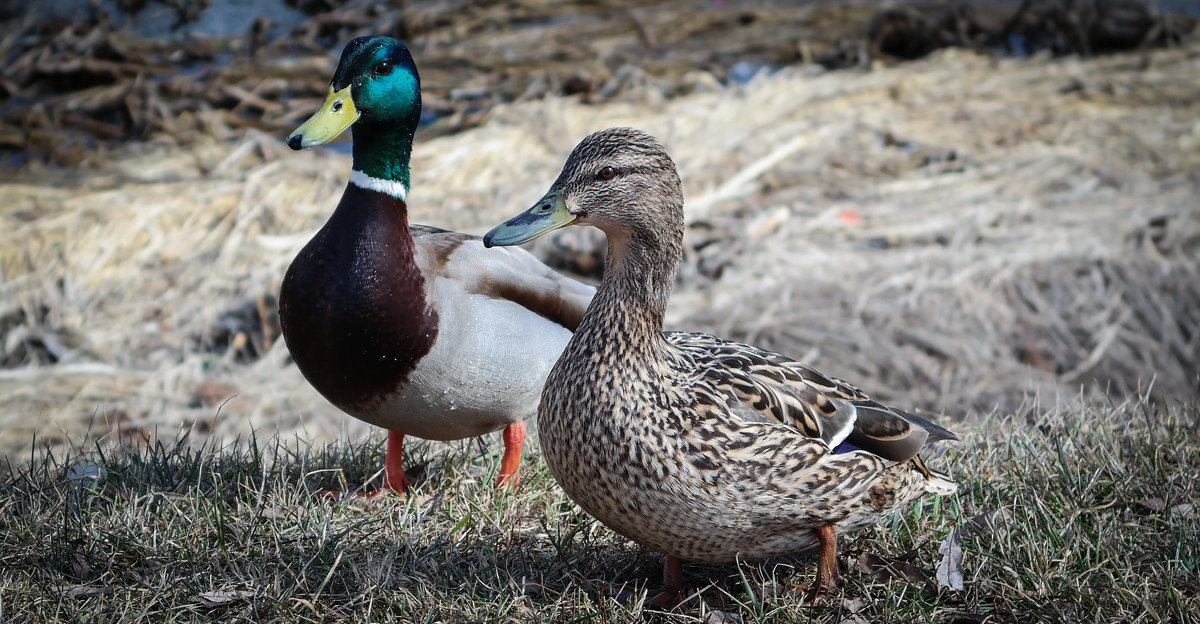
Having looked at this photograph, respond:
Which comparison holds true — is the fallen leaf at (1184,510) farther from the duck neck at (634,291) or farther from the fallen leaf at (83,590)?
the fallen leaf at (83,590)

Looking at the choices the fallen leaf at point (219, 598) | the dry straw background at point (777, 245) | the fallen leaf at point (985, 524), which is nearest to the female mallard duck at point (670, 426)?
the fallen leaf at point (985, 524)

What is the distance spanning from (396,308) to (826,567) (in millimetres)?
1352

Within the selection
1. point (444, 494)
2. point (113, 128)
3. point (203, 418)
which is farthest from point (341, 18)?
point (444, 494)

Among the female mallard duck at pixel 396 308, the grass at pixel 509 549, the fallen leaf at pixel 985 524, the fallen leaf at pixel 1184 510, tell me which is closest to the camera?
the grass at pixel 509 549

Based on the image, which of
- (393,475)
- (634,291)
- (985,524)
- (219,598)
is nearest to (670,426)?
(634,291)

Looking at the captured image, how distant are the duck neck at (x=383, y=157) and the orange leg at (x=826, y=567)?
1.58 m

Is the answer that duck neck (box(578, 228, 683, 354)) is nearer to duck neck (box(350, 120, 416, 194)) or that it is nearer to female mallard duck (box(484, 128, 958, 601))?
female mallard duck (box(484, 128, 958, 601))

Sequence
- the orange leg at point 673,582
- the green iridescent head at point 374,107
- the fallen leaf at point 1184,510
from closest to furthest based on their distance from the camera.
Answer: the orange leg at point 673,582
the fallen leaf at point 1184,510
the green iridescent head at point 374,107

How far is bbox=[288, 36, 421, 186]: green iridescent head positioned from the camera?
318 cm

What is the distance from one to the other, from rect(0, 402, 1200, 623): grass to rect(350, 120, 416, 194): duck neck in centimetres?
85

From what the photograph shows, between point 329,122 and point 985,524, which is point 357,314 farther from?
point 985,524

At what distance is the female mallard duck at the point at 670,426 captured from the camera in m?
2.44

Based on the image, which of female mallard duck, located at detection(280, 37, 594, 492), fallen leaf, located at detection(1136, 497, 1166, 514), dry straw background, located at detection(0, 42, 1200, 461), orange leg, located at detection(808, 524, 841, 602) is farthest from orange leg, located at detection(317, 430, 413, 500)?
fallen leaf, located at detection(1136, 497, 1166, 514)

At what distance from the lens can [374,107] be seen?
3.26 metres
